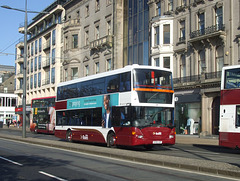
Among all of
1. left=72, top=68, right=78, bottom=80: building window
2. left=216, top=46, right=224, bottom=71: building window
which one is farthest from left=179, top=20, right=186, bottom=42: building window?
left=72, top=68, right=78, bottom=80: building window

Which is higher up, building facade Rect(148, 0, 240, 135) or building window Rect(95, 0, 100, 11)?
building window Rect(95, 0, 100, 11)

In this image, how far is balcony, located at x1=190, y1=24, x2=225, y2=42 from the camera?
1163 inches

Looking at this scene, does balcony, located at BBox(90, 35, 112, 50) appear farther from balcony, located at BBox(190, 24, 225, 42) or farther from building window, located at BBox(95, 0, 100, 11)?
balcony, located at BBox(190, 24, 225, 42)

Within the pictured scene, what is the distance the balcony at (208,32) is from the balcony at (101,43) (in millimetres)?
13615

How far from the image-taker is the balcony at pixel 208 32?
29.5 metres

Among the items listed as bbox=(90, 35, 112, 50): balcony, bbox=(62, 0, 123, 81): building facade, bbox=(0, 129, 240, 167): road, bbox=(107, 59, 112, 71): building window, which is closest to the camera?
bbox=(0, 129, 240, 167): road

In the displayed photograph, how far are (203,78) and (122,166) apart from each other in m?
20.7

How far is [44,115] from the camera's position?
131 ft

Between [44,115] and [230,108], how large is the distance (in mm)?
26605

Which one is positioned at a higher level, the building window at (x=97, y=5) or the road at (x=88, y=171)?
the building window at (x=97, y=5)

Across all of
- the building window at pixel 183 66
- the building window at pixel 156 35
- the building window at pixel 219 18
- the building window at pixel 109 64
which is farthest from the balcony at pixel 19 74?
the building window at pixel 219 18

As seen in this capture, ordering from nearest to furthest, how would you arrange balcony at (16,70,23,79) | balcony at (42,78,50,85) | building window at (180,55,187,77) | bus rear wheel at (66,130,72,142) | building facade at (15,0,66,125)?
bus rear wheel at (66,130,72,142)
building window at (180,55,187,77)
building facade at (15,0,66,125)
balcony at (42,78,50,85)
balcony at (16,70,23,79)

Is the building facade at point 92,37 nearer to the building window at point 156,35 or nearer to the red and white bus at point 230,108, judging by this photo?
the building window at point 156,35

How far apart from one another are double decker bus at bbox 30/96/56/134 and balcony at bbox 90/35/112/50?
34.3 feet
